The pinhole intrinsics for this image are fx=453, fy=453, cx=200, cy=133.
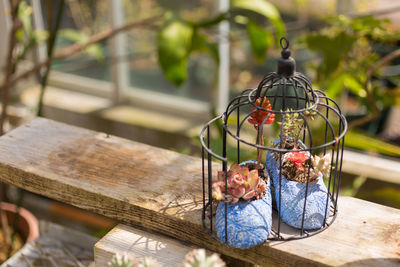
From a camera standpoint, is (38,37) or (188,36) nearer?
(188,36)

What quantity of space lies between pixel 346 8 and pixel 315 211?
162 cm

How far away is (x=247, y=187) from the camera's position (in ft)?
2.70

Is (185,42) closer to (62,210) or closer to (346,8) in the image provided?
(346,8)

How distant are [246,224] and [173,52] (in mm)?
889

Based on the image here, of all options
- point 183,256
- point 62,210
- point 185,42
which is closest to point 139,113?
point 62,210

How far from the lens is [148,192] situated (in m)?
1.00

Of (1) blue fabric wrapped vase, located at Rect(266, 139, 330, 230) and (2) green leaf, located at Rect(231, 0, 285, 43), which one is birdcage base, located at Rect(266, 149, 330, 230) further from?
(2) green leaf, located at Rect(231, 0, 285, 43)

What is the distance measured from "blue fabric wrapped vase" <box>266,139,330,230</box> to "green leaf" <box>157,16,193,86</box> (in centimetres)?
77

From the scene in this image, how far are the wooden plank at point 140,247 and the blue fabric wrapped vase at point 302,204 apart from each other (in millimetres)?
214

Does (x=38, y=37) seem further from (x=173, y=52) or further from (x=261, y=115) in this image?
(x=261, y=115)

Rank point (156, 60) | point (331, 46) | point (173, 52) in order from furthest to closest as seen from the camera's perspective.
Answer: point (156, 60) → point (331, 46) → point (173, 52)

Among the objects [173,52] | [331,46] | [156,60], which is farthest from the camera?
[156,60]

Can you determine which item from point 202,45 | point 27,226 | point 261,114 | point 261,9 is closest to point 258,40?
point 261,9

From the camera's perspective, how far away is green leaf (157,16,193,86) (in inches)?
61.4
